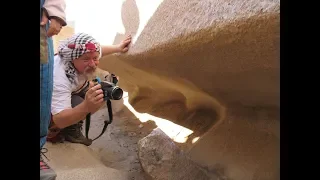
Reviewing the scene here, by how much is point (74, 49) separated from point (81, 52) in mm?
23

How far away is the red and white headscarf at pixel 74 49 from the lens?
1128 mm

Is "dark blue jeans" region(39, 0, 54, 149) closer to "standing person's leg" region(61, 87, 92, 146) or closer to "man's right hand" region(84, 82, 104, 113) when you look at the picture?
"man's right hand" region(84, 82, 104, 113)

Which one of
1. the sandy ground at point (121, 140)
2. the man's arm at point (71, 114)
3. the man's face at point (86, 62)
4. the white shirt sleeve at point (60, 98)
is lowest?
the sandy ground at point (121, 140)

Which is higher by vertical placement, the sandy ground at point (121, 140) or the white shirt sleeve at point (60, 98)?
the white shirt sleeve at point (60, 98)

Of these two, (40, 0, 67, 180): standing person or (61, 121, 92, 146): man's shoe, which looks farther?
(61, 121, 92, 146): man's shoe

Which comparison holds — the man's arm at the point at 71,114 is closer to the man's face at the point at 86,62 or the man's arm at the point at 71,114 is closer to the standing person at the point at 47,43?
the man's face at the point at 86,62

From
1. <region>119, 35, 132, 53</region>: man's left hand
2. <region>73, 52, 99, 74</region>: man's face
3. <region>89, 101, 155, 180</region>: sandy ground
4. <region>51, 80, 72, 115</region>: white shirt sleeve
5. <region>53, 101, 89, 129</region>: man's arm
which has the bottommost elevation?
<region>89, 101, 155, 180</region>: sandy ground

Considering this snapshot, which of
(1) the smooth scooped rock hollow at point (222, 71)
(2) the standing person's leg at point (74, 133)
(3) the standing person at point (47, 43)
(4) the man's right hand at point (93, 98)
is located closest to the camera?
(3) the standing person at point (47, 43)

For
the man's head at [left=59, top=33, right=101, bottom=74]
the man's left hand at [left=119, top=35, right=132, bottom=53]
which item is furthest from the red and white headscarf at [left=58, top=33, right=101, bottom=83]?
the man's left hand at [left=119, top=35, right=132, bottom=53]

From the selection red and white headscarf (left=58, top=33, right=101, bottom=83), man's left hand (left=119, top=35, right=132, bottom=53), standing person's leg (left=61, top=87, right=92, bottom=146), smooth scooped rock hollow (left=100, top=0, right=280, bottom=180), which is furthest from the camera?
standing person's leg (left=61, top=87, right=92, bottom=146)

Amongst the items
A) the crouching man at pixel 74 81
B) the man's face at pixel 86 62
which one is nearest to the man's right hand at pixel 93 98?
the crouching man at pixel 74 81

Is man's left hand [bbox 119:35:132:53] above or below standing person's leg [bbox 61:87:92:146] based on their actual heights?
above

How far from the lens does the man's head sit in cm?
113
